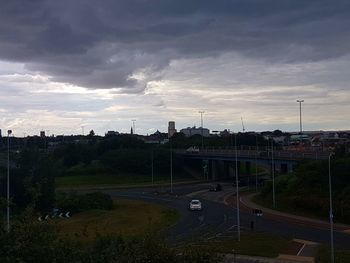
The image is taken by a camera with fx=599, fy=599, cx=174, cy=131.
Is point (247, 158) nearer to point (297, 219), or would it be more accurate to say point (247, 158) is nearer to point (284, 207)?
point (284, 207)

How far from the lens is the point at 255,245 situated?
4909cm

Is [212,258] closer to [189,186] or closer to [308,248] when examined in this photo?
[308,248]

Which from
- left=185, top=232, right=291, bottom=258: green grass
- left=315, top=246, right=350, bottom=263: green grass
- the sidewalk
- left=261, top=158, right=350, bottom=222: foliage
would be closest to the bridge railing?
left=261, top=158, right=350, bottom=222: foliage

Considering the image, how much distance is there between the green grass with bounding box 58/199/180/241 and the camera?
61.5m

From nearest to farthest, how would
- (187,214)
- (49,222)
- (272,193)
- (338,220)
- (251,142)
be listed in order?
(49,222) < (338,220) < (187,214) < (272,193) < (251,142)

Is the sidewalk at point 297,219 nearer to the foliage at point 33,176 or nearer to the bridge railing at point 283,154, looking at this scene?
the bridge railing at point 283,154

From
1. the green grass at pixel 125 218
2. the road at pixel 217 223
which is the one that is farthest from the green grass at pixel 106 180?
the green grass at pixel 125 218

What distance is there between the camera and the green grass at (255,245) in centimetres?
4553

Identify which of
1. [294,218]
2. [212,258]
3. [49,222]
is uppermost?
[49,222]

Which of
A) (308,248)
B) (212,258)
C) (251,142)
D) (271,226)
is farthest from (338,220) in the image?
(251,142)

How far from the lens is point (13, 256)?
46.9 ft

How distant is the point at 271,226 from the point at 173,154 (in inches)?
3590

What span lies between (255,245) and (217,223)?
16847 millimetres

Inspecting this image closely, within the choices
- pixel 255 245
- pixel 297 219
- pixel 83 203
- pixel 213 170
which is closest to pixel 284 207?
pixel 297 219
